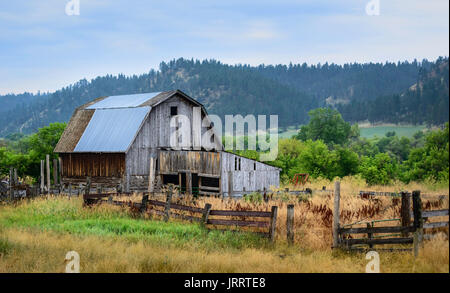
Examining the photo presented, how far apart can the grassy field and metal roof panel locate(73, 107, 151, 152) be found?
12.5m

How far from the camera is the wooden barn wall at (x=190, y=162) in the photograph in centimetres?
3259

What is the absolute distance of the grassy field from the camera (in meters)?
11.3

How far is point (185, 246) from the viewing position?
14.0 m

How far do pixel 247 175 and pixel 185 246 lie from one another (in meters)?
20.0

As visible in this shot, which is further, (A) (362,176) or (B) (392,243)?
(A) (362,176)

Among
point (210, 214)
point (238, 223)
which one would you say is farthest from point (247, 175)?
point (238, 223)

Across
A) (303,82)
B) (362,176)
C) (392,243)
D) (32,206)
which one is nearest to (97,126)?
(32,206)

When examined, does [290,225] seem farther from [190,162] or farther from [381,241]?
[190,162]

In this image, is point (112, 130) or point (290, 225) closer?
point (290, 225)

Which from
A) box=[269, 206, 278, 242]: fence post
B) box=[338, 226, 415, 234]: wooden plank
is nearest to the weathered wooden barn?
box=[269, 206, 278, 242]: fence post

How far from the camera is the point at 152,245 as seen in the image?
46.3 feet

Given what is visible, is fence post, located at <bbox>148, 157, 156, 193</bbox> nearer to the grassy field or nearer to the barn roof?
the barn roof
